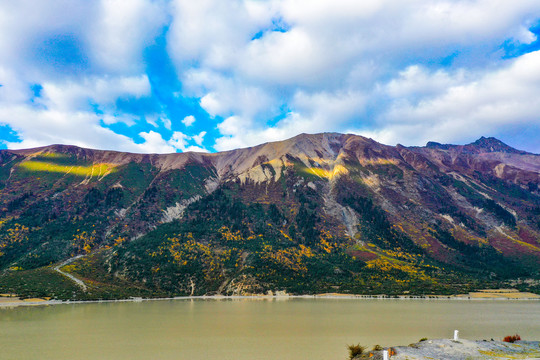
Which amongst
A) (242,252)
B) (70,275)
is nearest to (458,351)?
(242,252)

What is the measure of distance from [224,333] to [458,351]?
29.2 metres

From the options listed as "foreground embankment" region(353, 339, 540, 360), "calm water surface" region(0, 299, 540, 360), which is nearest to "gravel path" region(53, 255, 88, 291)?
"calm water surface" region(0, 299, 540, 360)

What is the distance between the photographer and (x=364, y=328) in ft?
173

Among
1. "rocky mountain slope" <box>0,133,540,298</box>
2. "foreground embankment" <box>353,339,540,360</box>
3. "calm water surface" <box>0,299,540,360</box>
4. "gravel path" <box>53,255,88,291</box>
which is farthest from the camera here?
"rocky mountain slope" <box>0,133,540,298</box>

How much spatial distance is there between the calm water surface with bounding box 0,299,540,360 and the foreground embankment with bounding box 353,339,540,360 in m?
6.80

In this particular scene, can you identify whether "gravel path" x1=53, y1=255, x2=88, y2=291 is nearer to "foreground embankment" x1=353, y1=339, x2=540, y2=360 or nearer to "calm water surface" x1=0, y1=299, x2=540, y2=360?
"calm water surface" x1=0, y1=299, x2=540, y2=360

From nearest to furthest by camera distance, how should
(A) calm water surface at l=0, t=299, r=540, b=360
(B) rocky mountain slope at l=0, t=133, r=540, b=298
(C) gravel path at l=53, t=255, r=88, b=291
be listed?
(A) calm water surface at l=0, t=299, r=540, b=360
(C) gravel path at l=53, t=255, r=88, b=291
(B) rocky mountain slope at l=0, t=133, r=540, b=298

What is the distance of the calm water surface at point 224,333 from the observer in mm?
37531

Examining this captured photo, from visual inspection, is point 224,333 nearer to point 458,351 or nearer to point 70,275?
point 458,351

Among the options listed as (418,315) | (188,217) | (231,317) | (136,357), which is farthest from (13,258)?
(418,315)

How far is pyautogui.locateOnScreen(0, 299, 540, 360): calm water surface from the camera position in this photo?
3753 centimetres

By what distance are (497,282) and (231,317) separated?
122971mm

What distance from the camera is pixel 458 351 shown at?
102ft

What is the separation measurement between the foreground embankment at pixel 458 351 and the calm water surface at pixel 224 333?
6803 mm
